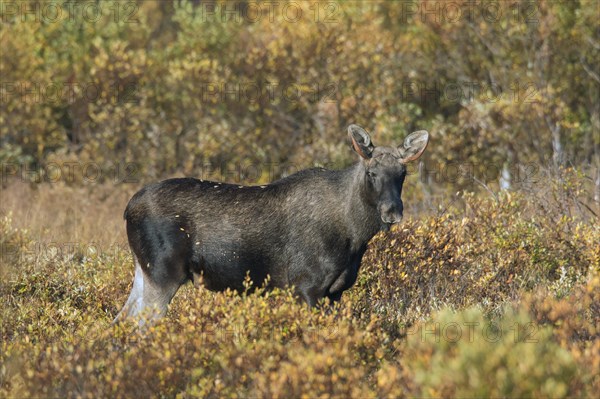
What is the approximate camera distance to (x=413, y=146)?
870cm

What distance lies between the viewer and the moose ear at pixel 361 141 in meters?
8.61

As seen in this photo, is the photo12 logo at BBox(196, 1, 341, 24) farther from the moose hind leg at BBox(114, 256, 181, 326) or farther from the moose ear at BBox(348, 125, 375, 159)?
the moose hind leg at BBox(114, 256, 181, 326)

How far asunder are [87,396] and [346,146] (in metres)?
13.6

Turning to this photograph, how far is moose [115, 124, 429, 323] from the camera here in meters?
8.38

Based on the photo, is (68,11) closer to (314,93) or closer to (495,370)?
(314,93)

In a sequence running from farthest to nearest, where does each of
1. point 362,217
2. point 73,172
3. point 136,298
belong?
point 73,172 → point 136,298 → point 362,217

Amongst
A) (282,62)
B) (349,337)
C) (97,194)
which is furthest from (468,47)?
(349,337)

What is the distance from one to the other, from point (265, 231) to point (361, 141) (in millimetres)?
1309

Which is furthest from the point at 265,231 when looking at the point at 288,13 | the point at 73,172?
the point at 288,13

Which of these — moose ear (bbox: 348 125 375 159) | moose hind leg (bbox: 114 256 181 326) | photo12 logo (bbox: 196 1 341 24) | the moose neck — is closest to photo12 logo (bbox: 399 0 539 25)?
photo12 logo (bbox: 196 1 341 24)

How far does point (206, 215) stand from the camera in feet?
28.2

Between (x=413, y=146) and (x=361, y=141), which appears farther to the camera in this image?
(x=361, y=141)

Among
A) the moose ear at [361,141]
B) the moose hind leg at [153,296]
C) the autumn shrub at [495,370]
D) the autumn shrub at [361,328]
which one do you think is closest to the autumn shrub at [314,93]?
the autumn shrub at [361,328]

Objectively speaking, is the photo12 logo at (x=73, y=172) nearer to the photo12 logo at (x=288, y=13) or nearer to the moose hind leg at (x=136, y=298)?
the photo12 logo at (x=288, y=13)
